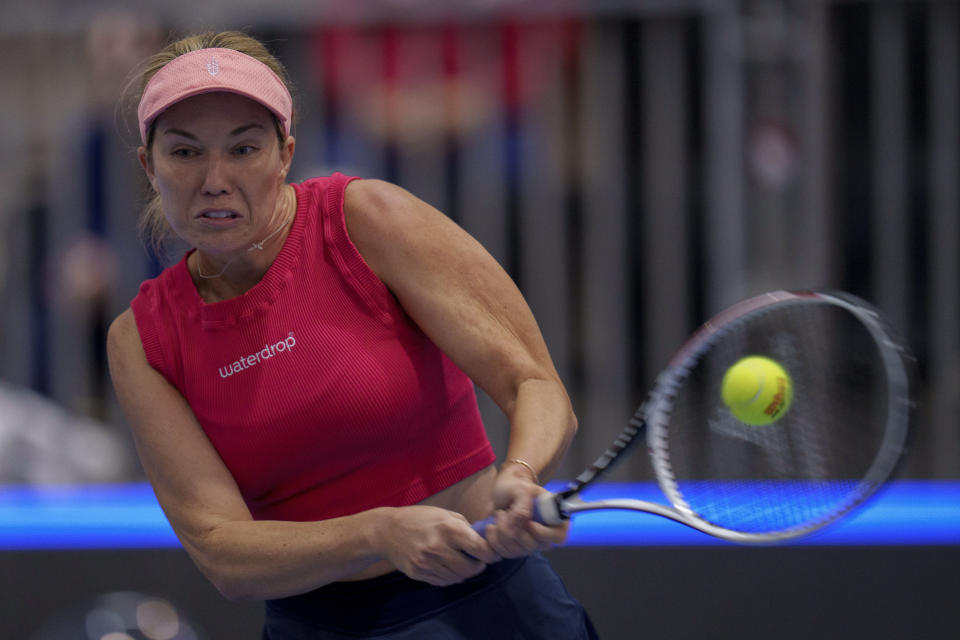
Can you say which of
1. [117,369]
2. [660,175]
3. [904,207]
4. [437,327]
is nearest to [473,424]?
[437,327]

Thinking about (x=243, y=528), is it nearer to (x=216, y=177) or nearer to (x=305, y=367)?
(x=305, y=367)

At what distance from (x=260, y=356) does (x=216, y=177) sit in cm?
27

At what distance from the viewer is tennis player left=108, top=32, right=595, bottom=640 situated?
1.72 m

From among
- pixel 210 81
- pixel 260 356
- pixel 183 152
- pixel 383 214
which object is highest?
pixel 210 81

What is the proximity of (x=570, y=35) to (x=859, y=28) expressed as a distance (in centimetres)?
97

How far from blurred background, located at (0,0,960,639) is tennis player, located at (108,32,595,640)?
2280 millimetres

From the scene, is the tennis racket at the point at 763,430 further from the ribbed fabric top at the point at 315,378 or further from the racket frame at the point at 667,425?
the ribbed fabric top at the point at 315,378

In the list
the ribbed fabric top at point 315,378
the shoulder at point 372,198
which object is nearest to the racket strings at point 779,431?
the ribbed fabric top at point 315,378

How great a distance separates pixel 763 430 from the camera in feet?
6.14

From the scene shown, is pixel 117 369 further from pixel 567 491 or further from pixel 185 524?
pixel 567 491

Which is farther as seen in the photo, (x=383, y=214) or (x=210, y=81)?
(x=383, y=214)

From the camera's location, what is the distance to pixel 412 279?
176 cm

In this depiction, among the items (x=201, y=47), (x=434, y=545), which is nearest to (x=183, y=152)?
(x=201, y=47)

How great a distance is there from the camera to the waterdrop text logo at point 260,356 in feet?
5.78
